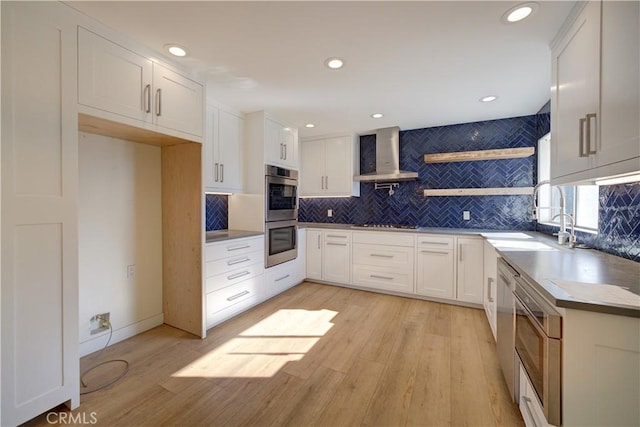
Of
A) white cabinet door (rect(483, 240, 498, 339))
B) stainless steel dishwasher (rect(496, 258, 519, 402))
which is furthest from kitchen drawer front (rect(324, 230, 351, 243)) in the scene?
stainless steel dishwasher (rect(496, 258, 519, 402))

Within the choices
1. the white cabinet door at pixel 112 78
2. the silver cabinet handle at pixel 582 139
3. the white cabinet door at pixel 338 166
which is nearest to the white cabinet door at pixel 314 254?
the white cabinet door at pixel 338 166

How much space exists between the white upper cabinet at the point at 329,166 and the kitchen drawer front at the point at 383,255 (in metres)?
0.90

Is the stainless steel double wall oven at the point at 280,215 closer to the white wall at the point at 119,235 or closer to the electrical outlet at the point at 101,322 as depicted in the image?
the white wall at the point at 119,235

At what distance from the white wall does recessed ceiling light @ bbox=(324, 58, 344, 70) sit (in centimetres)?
184

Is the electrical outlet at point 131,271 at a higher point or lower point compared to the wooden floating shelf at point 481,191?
lower

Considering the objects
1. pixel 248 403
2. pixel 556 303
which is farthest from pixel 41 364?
pixel 556 303

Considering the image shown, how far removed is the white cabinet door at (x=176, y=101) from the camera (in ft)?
6.55

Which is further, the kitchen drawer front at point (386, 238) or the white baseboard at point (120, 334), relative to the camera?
the kitchen drawer front at point (386, 238)

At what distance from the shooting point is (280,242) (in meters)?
3.53

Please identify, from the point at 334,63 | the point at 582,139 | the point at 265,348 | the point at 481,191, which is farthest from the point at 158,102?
the point at 481,191

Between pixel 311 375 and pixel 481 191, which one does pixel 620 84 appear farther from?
pixel 481 191

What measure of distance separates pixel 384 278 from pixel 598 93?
277 cm

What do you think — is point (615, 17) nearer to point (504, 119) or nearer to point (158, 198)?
point (504, 119)

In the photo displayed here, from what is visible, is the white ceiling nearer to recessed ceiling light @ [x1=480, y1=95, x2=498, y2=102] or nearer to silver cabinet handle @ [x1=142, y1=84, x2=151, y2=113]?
recessed ceiling light @ [x1=480, y1=95, x2=498, y2=102]
